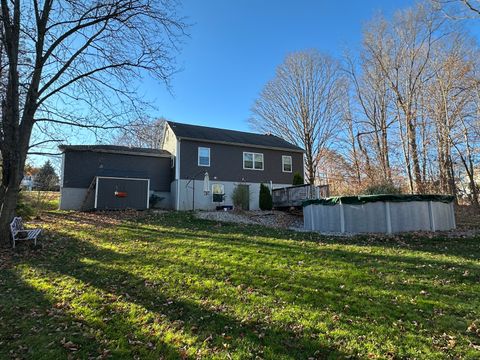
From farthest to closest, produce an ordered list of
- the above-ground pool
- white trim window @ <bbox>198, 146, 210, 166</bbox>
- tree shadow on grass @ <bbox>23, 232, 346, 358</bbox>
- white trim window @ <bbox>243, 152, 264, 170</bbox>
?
white trim window @ <bbox>243, 152, 264, 170</bbox>, white trim window @ <bbox>198, 146, 210, 166</bbox>, the above-ground pool, tree shadow on grass @ <bbox>23, 232, 346, 358</bbox>

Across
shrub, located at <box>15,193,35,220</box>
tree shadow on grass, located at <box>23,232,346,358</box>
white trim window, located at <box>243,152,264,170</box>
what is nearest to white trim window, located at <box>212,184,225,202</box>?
white trim window, located at <box>243,152,264,170</box>

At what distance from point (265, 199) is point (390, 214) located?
1075cm

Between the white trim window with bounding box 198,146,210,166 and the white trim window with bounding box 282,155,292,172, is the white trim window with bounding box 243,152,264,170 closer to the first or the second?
the white trim window with bounding box 282,155,292,172

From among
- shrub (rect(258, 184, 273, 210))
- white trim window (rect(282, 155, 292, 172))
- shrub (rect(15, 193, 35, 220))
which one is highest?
white trim window (rect(282, 155, 292, 172))

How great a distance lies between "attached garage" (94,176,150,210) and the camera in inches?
719

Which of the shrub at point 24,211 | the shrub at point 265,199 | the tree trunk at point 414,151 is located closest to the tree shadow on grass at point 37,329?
the shrub at point 24,211

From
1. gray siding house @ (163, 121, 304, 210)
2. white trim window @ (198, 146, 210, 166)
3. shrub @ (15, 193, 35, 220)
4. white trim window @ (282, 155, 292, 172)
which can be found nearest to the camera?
shrub @ (15, 193, 35, 220)

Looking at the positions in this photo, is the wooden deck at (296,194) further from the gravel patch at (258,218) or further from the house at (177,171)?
the house at (177,171)

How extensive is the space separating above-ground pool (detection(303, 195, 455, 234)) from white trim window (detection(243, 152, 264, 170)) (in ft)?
37.4

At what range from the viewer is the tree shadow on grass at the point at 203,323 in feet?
12.3

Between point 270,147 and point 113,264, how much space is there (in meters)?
17.8

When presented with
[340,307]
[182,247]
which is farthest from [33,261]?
[340,307]

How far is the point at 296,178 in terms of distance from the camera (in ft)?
77.3

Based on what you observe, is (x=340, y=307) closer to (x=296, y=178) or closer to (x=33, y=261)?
(x=33, y=261)
